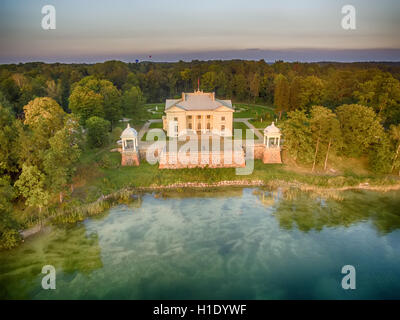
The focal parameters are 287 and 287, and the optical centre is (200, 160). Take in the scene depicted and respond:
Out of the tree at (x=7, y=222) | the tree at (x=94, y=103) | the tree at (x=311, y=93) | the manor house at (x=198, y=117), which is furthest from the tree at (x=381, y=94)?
the tree at (x=7, y=222)

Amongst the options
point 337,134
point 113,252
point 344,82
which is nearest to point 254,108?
point 344,82

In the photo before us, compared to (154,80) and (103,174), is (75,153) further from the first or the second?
(154,80)

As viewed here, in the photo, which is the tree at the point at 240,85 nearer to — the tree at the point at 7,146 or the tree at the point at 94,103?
the tree at the point at 94,103

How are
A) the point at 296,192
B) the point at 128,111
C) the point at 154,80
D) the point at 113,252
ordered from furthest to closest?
the point at 154,80 → the point at 128,111 → the point at 296,192 → the point at 113,252

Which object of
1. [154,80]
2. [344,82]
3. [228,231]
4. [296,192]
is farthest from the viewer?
[154,80]

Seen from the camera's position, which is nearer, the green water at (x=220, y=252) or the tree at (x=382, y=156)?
the green water at (x=220, y=252)
